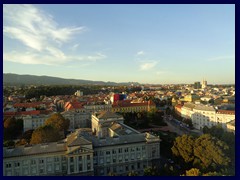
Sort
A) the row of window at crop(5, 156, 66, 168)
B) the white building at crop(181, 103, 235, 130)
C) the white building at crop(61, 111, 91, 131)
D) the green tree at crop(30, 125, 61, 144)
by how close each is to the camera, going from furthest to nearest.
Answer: the white building at crop(61, 111, 91, 131)
the white building at crop(181, 103, 235, 130)
the green tree at crop(30, 125, 61, 144)
the row of window at crop(5, 156, 66, 168)

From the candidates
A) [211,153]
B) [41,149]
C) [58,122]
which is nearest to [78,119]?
[58,122]

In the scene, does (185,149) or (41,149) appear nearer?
(41,149)

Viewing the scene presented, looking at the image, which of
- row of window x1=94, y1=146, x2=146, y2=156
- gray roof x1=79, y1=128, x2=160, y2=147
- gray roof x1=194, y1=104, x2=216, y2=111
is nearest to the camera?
row of window x1=94, y1=146, x2=146, y2=156

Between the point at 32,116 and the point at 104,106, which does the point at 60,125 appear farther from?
the point at 104,106

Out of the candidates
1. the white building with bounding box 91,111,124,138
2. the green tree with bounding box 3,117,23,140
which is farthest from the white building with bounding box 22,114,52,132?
the white building with bounding box 91,111,124,138

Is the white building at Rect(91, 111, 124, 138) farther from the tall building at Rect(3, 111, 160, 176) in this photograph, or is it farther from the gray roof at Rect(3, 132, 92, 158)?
the gray roof at Rect(3, 132, 92, 158)

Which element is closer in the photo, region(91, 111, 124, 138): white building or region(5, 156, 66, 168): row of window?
region(5, 156, 66, 168): row of window

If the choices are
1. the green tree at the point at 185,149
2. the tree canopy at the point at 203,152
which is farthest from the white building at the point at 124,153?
the tree canopy at the point at 203,152

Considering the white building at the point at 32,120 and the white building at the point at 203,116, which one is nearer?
the white building at the point at 32,120

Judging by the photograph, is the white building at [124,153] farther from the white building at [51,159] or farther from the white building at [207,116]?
the white building at [207,116]

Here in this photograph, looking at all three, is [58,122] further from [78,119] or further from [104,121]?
[78,119]
